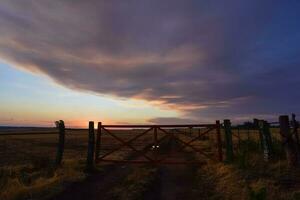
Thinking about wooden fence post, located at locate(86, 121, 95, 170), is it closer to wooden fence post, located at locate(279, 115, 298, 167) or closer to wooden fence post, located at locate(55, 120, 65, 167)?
wooden fence post, located at locate(55, 120, 65, 167)

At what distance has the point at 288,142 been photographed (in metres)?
15.2

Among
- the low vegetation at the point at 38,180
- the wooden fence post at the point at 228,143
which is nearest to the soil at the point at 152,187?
the low vegetation at the point at 38,180

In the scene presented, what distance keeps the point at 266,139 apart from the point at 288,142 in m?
2.04

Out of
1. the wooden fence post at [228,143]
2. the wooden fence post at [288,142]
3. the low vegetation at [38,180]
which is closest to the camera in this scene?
the low vegetation at [38,180]

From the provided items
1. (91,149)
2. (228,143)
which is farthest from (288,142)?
(91,149)

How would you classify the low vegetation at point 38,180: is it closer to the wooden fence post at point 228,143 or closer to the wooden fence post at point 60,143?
the wooden fence post at point 60,143

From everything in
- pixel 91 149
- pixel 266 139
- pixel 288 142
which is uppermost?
pixel 266 139

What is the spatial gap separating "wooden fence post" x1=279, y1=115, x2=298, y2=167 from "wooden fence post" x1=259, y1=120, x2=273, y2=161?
141 cm

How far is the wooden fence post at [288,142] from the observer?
14.9m

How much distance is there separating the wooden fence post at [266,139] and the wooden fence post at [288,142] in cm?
141

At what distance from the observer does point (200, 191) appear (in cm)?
1245

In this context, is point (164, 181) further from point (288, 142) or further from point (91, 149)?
point (288, 142)

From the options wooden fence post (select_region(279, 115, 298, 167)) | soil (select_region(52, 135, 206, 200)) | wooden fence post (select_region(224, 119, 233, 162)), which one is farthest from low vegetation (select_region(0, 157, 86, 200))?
wooden fence post (select_region(279, 115, 298, 167))

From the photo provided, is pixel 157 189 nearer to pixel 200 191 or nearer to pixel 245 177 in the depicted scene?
pixel 200 191
